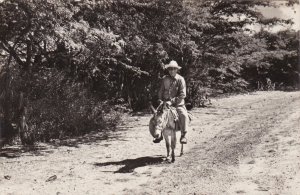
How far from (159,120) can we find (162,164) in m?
1.04

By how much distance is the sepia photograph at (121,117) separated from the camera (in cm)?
888

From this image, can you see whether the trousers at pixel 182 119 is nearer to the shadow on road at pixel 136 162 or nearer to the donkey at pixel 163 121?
the donkey at pixel 163 121

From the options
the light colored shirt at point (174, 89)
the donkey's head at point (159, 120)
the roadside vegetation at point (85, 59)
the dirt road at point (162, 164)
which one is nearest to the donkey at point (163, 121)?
the donkey's head at point (159, 120)

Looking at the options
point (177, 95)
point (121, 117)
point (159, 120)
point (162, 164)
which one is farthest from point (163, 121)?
point (121, 117)

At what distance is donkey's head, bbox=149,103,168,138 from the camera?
9.54 m

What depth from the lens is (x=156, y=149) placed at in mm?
12047

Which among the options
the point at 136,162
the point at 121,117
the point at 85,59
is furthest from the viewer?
the point at 121,117

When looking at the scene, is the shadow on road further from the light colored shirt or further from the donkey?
the light colored shirt

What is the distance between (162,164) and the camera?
33.1 feet

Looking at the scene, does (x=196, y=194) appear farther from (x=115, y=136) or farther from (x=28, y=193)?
(x=115, y=136)

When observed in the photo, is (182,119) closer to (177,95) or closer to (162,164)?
(177,95)

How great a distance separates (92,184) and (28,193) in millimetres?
1130

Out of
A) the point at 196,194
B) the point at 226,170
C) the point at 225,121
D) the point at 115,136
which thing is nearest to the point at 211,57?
the point at 225,121

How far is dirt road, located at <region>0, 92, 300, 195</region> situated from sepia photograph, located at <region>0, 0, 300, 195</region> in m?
0.02
